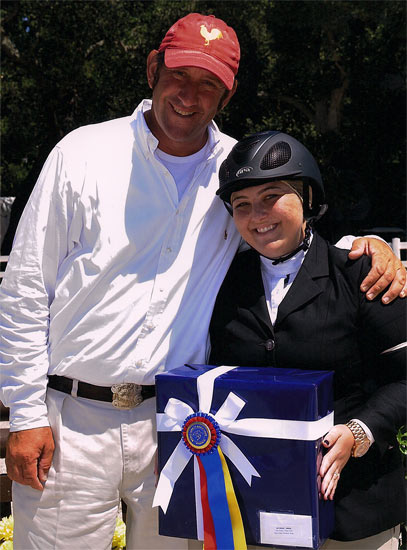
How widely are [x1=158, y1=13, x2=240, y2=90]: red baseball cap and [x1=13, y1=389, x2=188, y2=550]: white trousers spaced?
1.30 metres

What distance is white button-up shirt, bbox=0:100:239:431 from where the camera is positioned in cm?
261

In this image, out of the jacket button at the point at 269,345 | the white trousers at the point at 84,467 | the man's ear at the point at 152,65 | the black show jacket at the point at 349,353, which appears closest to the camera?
the black show jacket at the point at 349,353

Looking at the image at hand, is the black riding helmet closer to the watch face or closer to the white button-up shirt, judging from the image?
the white button-up shirt

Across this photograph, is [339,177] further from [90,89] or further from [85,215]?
[85,215]

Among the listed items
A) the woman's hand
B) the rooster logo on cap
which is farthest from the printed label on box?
the rooster logo on cap

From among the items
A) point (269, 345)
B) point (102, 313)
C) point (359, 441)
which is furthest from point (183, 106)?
point (359, 441)

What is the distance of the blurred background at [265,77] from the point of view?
615 inches

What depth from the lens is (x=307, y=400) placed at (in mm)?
2082

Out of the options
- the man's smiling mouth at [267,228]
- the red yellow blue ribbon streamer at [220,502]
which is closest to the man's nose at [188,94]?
the man's smiling mouth at [267,228]

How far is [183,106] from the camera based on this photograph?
2746mm

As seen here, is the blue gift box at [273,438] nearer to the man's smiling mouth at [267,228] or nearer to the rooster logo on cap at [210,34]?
the man's smiling mouth at [267,228]

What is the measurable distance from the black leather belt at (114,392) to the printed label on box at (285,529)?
68 cm

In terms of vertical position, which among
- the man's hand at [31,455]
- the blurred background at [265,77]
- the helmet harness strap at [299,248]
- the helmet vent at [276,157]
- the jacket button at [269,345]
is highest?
the blurred background at [265,77]

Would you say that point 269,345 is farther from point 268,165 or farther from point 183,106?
point 183,106
